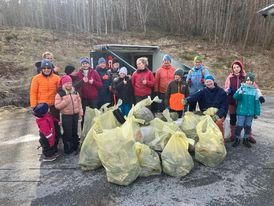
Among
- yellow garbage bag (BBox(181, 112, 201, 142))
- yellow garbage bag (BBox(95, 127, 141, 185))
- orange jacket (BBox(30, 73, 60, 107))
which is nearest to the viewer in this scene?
yellow garbage bag (BBox(95, 127, 141, 185))

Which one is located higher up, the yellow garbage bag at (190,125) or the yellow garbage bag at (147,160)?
the yellow garbage bag at (190,125)

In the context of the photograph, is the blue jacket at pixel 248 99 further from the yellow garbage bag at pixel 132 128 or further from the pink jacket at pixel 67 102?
the pink jacket at pixel 67 102

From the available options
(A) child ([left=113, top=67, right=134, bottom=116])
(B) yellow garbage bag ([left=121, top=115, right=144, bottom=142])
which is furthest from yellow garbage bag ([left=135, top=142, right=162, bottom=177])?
(A) child ([left=113, top=67, right=134, bottom=116])

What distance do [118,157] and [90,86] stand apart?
1.95 metres

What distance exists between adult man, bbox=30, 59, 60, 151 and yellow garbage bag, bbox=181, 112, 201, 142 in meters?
1.90

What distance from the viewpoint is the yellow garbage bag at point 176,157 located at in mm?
3904

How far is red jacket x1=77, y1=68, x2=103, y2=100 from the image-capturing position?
17.5ft

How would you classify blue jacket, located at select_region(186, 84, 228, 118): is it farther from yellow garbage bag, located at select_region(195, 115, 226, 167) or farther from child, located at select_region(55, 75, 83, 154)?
child, located at select_region(55, 75, 83, 154)

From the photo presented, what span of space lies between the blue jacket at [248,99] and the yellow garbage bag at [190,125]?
661 millimetres

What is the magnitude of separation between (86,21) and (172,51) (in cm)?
410

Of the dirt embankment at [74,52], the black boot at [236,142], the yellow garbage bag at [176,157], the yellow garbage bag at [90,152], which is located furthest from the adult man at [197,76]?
the dirt embankment at [74,52]

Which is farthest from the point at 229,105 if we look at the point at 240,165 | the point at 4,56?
the point at 4,56

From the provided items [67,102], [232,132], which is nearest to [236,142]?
[232,132]

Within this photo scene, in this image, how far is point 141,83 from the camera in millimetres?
5680
